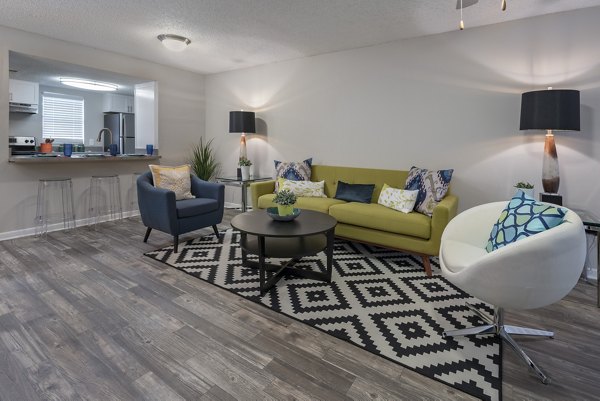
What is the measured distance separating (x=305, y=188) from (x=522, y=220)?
2.63 meters

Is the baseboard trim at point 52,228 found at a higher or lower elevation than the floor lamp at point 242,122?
lower

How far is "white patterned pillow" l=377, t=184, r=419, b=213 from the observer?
3385 mm

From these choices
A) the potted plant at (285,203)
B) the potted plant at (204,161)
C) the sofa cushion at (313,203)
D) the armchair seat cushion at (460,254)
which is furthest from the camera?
the potted plant at (204,161)

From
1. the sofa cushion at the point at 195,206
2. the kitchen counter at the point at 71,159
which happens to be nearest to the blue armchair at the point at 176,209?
the sofa cushion at the point at 195,206

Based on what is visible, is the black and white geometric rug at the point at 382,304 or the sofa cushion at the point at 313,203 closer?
the black and white geometric rug at the point at 382,304

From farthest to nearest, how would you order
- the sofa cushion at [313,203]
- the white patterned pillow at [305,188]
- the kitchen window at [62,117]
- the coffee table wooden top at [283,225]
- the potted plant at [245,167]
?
the kitchen window at [62,117] < the potted plant at [245,167] < the white patterned pillow at [305,188] < the sofa cushion at [313,203] < the coffee table wooden top at [283,225]

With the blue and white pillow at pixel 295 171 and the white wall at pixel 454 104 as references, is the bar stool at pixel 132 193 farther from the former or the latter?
the blue and white pillow at pixel 295 171

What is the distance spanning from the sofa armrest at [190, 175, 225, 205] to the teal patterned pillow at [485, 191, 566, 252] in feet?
9.46

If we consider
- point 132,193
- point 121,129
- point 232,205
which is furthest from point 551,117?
point 121,129

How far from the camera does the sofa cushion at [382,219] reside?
3080 millimetres

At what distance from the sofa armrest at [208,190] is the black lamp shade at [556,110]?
3.23m

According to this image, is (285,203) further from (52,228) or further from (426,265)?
(52,228)

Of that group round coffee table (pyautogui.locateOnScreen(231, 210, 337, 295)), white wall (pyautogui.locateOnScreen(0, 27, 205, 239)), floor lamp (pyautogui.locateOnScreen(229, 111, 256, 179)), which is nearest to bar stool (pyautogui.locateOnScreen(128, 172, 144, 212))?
white wall (pyautogui.locateOnScreen(0, 27, 205, 239))

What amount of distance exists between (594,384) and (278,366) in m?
1.58
